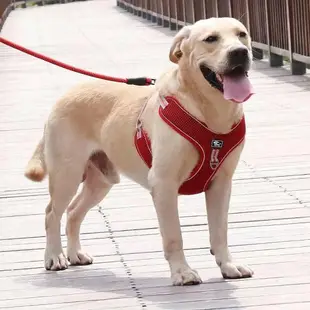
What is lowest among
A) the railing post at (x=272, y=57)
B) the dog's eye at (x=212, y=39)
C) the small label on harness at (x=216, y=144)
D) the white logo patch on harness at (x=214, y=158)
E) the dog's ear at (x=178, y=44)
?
the railing post at (x=272, y=57)

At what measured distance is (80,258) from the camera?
6.03 meters

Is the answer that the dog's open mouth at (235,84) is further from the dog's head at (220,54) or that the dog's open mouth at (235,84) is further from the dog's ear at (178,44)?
the dog's ear at (178,44)

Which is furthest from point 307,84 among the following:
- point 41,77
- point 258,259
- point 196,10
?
point 196,10

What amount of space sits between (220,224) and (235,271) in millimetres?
248

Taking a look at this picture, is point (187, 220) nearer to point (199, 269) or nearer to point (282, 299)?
point (199, 269)

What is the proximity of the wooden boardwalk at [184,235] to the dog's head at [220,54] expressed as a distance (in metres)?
0.95

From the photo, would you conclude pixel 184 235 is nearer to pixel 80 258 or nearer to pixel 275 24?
pixel 80 258

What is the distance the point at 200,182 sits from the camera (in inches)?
212

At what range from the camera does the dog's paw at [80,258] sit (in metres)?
6.03

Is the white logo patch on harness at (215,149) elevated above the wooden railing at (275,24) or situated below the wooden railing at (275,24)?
above

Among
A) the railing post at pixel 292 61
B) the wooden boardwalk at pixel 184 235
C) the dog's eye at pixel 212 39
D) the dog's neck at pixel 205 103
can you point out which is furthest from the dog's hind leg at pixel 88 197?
the railing post at pixel 292 61

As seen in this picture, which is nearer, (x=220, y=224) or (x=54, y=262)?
(x=220, y=224)

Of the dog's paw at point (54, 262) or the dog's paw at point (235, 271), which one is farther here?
the dog's paw at point (54, 262)

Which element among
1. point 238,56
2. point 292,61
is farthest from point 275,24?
point 238,56
